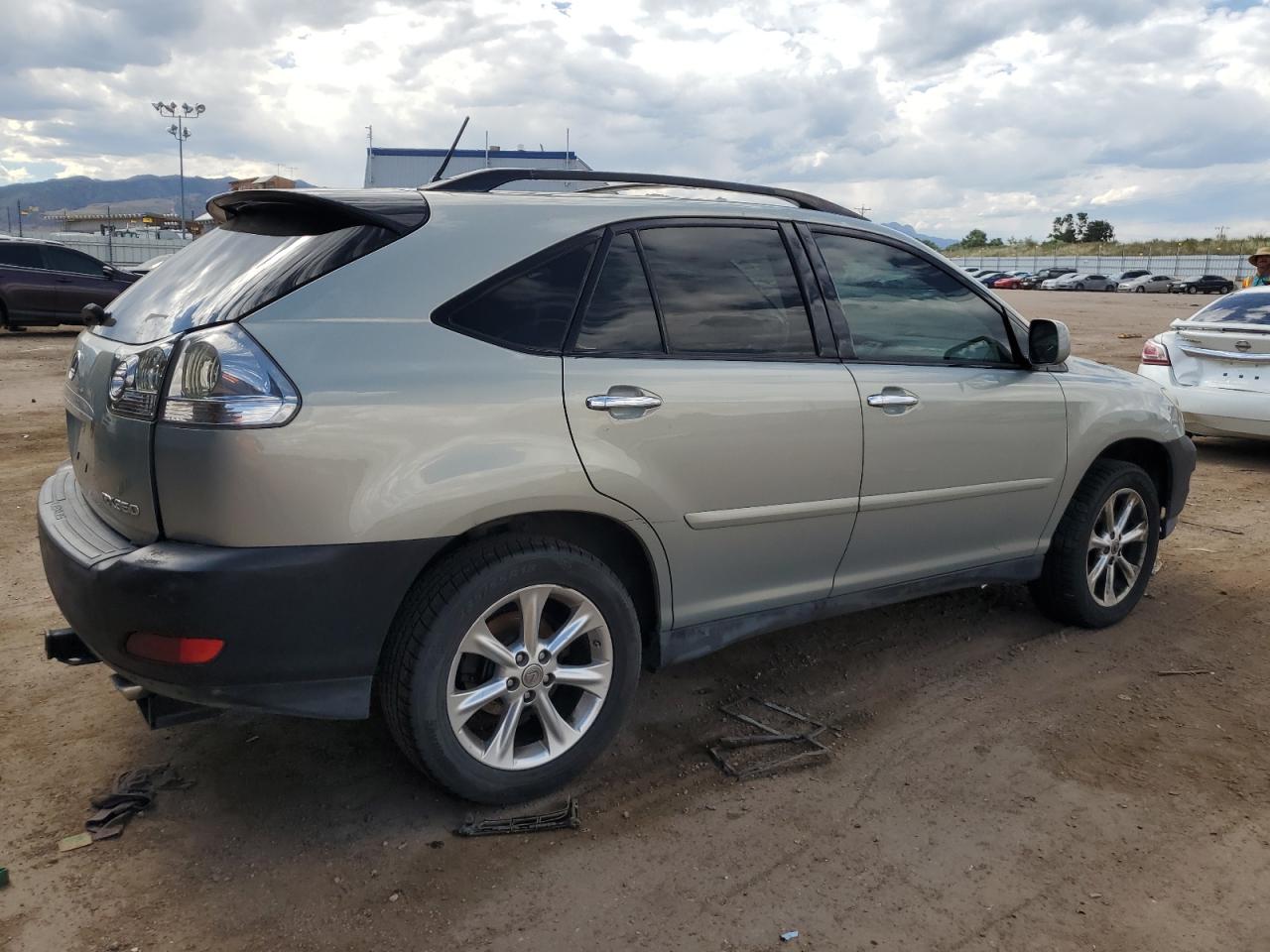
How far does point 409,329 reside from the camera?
278cm

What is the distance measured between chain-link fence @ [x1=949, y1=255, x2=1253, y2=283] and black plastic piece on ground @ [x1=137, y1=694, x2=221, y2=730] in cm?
6051

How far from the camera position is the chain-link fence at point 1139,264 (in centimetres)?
6594

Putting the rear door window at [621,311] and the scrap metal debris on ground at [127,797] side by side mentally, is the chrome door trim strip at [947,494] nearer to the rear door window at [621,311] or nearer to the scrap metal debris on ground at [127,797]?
the rear door window at [621,311]

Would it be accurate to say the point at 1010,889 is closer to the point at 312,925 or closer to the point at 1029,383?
the point at 312,925

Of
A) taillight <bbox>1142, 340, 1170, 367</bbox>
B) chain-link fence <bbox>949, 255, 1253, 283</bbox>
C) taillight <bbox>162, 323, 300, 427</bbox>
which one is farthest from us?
chain-link fence <bbox>949, 255, 1253, 283</bbox>

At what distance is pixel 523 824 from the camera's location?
301 centimetres

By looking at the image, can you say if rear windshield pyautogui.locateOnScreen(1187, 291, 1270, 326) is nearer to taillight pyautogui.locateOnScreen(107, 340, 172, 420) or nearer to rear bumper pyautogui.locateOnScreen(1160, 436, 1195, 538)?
rear bumper pyautogui.locateOnScreen(1160, 436, 1195, 538)

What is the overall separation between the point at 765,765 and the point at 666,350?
1369mm

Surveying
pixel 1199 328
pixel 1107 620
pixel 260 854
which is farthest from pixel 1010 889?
pixel 1199 328

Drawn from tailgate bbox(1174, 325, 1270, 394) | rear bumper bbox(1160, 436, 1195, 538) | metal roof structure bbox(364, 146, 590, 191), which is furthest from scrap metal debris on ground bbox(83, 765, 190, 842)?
metal roof structure bbox(364, 146, 590, 191)

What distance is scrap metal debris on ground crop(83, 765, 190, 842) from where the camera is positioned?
2.94 m

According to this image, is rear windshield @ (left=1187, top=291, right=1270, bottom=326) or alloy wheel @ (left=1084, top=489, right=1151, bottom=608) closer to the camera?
alloy wheel @ (left=1084, top=489, right=1151, bottom=608)

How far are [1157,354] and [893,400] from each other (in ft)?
20.8

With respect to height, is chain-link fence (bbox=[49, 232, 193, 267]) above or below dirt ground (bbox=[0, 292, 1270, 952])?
above
